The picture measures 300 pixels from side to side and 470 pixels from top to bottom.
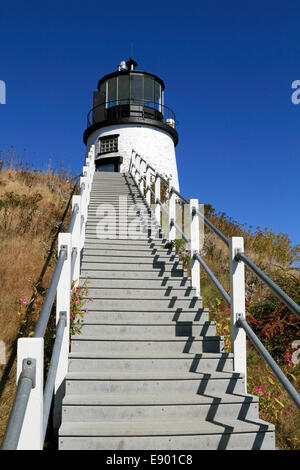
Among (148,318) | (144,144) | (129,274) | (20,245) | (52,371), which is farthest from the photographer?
(144,144)

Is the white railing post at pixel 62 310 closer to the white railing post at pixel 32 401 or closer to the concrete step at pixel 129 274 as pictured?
the white railing post at pixel 32 401

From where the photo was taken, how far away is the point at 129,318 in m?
4.75

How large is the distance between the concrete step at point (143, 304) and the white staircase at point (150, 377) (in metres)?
0.01

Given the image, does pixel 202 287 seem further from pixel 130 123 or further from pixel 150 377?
pixel 130 123

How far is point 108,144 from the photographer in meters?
20.3

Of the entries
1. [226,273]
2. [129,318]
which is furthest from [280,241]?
[129,318]

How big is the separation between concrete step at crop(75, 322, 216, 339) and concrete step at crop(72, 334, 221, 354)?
0.30ft

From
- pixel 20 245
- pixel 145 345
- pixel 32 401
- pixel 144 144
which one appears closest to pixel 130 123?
pixel 144 144

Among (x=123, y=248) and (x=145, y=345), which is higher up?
(x=123, y=248)

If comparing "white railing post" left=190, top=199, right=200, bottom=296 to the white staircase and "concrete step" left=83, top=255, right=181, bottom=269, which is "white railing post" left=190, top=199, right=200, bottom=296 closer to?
the white staircase

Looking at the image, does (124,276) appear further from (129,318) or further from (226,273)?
(226,273)

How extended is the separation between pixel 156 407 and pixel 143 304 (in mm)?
1779

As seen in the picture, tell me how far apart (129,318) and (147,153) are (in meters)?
15.6

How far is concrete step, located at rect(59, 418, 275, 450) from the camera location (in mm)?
2941
